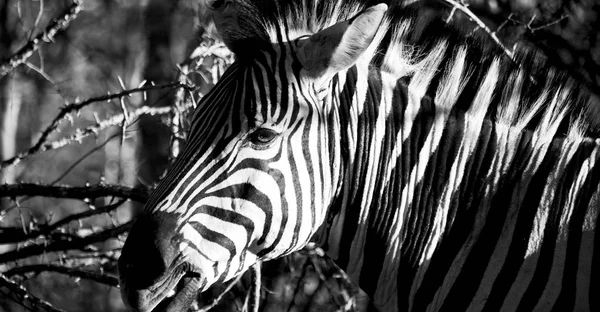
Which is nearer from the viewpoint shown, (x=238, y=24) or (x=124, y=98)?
(x=238, y=24)

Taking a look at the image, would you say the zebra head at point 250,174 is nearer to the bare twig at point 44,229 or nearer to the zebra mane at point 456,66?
the zebra mane at point 456,66

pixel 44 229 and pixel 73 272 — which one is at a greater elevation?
pixel 44 229

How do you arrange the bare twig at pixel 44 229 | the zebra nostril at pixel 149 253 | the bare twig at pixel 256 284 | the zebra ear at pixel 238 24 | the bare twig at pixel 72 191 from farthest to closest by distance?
the bare twig at pixel 44 229, the bare twig at pixel 72 191, the bare twig at pixel 256 284, the zebra ear at pixel 238 24, the zebra nostril at pixel 149 253

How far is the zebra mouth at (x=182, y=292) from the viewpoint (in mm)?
3098

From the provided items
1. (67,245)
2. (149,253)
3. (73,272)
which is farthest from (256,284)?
(149,253)

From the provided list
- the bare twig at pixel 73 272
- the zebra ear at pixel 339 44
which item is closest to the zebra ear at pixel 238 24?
the zebra ear at pixel 339 44

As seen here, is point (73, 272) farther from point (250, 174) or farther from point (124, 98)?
point (124, 98)

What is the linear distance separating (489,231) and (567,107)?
2.06 ft

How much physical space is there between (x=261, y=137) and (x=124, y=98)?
5.16 meters

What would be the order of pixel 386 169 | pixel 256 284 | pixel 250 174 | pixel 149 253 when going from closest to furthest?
pixel 149 253 < pixel 250 174 < pixel 386 169 < pixel 256 284

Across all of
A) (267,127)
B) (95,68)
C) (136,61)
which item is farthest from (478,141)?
(95,68)

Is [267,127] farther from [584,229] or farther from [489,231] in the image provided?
[584,229]

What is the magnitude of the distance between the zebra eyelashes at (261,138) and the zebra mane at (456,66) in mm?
452

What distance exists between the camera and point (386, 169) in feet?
11.1
